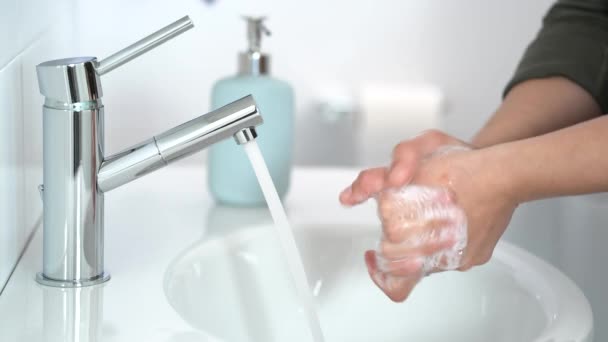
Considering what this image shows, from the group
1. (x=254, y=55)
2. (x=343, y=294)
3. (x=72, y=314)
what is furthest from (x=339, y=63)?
(x=72, y=314)

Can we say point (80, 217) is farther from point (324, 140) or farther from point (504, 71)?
point (504, 71)

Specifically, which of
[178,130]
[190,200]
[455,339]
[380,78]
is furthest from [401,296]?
[380,78]

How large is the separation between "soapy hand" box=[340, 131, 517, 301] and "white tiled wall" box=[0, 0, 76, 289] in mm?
299

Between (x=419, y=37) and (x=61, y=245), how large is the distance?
3.30 ft

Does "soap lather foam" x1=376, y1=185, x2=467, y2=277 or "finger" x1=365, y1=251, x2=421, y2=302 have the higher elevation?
"soap lather foam" x1=376, y1=185, x2=467, y2=277

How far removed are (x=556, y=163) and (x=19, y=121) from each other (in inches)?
17.6

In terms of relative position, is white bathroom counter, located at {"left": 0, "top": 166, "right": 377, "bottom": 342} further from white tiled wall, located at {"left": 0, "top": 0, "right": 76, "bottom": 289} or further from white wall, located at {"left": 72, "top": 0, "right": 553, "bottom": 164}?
white wall, located at {"left": 72, "top": 0, "right": 553, "bottom": 164}

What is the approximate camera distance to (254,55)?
1.02 meters

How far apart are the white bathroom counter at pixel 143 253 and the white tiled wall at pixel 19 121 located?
3 centimetres

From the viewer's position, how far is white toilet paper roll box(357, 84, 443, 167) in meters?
1.60

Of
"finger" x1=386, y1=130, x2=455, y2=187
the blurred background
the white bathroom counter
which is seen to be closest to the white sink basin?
the white bathroom counter

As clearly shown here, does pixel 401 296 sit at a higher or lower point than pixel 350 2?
lower

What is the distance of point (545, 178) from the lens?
29.2 inches

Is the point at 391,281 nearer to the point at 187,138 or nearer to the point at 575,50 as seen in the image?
the point at 187,138
